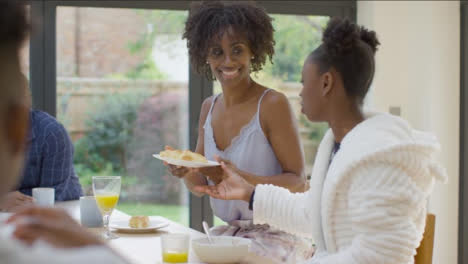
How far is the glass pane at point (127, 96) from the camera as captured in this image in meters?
4.39

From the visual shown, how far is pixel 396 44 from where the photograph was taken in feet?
15.0

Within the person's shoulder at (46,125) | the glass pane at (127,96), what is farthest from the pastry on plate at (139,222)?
the glass pane at (127,96)

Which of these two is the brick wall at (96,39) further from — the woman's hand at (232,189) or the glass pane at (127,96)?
the woman's hand at (232,189)

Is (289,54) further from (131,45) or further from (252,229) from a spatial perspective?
(252,229)

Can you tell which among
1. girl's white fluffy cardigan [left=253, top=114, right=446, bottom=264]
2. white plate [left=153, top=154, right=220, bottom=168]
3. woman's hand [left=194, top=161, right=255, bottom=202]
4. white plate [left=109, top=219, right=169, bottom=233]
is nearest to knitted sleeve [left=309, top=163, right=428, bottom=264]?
girl's white fluffy cardigan [left=253, top=114, right=446, bottom=264]

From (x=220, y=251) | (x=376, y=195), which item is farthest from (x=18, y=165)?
(x=220, y=251)

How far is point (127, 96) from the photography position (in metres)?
4.48

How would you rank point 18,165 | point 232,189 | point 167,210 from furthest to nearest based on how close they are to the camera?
point 167,210 < point 232,189 < point 18,165

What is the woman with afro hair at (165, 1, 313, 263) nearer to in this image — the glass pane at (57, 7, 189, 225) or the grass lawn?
the glass pane at (57, 7, 189, 225)

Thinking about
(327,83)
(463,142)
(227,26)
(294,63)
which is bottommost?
(463,142)

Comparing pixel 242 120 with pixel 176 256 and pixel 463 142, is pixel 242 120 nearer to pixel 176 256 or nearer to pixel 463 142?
pixel 176 256

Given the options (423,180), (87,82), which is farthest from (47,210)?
(87,82)

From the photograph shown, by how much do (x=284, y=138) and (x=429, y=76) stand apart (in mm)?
2224

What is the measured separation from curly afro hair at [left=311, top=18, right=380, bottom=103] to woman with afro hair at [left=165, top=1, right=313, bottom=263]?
757mm
